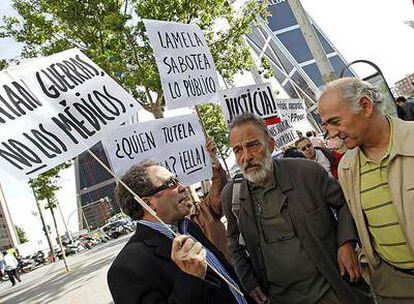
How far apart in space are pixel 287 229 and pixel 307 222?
0.40 ft

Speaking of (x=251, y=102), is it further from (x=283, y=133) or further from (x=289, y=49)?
(x=289, y=49)

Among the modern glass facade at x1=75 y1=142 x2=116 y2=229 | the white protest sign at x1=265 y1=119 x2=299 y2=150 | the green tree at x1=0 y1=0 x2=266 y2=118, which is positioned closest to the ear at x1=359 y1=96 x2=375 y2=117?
the white protest sign at x1=265 y1=119 x2=299 y2=150

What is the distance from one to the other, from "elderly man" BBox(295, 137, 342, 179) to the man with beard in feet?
8.79

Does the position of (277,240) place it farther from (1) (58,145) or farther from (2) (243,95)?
(2) (243,95)

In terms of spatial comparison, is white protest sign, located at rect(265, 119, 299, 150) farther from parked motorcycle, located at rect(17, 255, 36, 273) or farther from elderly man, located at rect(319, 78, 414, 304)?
parked motorcycle, located at rect(17, 255, 36, 273)

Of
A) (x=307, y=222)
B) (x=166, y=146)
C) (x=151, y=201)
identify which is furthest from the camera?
(x=166, y=146)

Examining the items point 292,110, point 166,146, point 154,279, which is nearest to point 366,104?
point 154,279

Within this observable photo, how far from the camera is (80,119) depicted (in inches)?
114

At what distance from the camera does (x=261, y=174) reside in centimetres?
266

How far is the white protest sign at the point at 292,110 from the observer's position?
6.89 m

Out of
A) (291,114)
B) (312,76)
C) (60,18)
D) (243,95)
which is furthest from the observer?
(312,76)

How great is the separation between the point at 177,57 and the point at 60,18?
25.8 feet

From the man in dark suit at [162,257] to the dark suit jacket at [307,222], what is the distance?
0.37m

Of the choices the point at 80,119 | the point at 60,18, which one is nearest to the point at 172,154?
the point at 80,119
